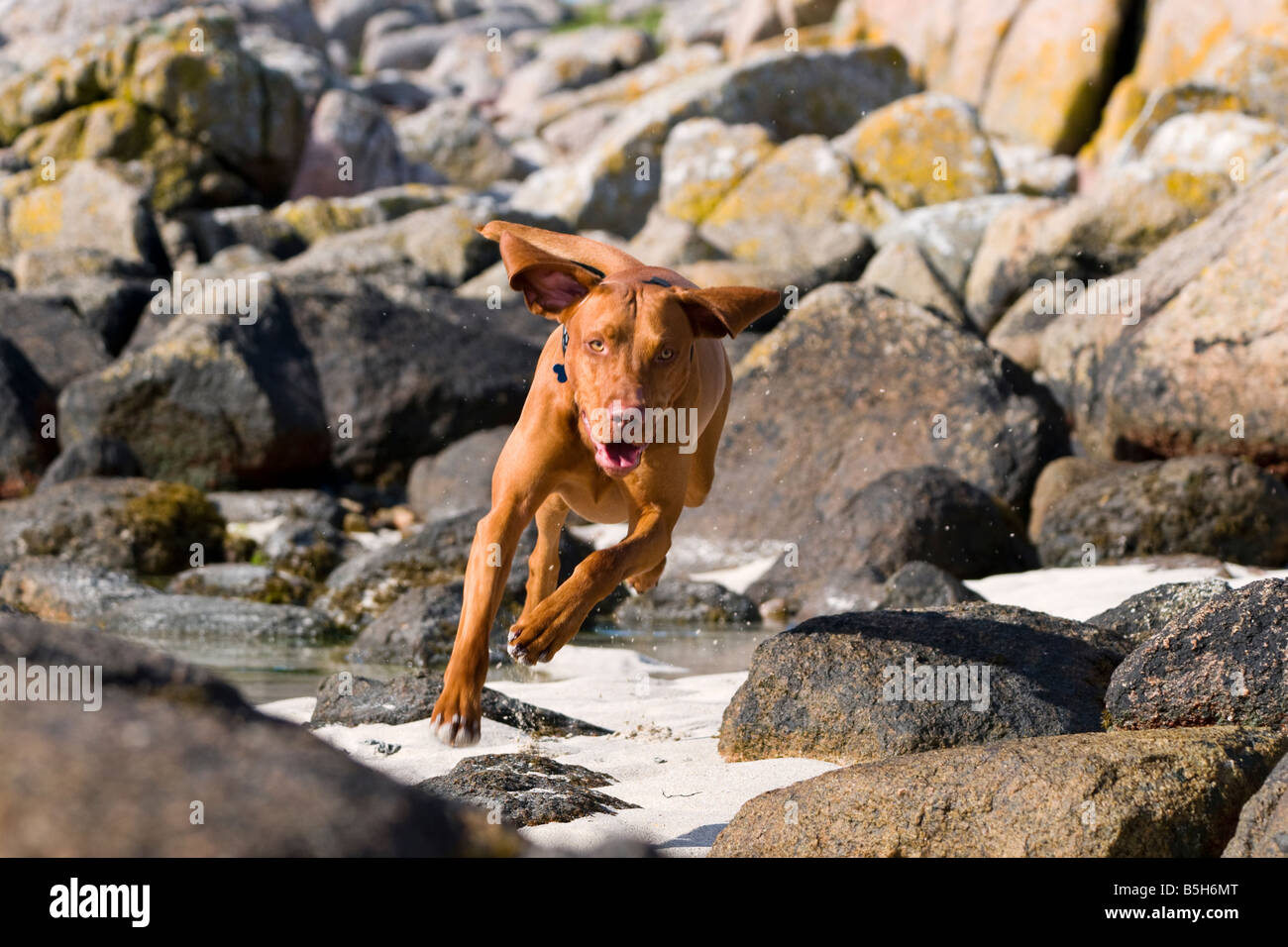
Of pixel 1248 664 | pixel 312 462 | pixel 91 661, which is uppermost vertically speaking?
pixel 91 661

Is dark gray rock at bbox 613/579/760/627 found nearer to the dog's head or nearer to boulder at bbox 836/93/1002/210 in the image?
the dog's head

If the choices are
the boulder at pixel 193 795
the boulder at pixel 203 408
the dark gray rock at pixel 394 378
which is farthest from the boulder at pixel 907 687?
the dark gray rock at pixel 394 378

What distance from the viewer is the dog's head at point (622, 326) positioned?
5184 mm

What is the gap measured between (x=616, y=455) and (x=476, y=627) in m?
0.82

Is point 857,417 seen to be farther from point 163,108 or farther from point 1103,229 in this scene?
point 163,108

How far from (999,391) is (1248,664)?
8.75 m

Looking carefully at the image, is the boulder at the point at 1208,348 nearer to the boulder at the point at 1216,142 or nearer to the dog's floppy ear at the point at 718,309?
the boulder at the point at 1216,142

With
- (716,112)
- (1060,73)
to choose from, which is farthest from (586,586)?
(1060,73)

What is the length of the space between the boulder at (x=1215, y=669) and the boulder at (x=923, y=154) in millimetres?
19057

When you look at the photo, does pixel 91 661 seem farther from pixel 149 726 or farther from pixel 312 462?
pixel 312 462

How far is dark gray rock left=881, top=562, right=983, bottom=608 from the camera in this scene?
9.90 metres

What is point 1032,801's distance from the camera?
4602mm

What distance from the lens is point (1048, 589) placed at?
35.6 feet
